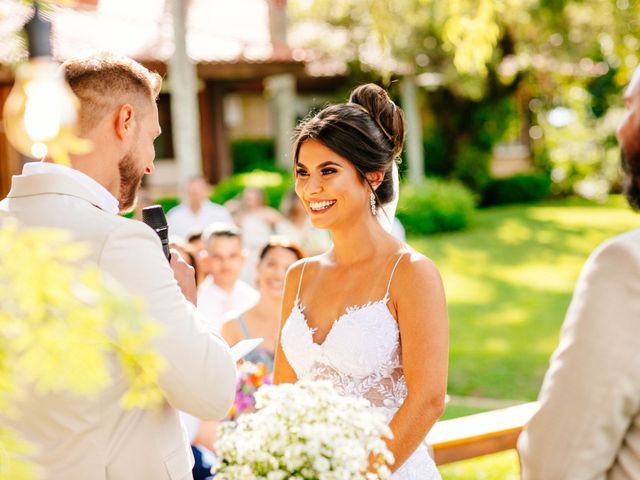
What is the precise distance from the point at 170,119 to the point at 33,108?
68.8 ft

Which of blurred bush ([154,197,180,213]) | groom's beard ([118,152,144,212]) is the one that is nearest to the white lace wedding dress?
groom's beard ([118,152,144,212])

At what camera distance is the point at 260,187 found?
622 inches

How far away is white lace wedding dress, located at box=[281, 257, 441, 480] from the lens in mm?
2734

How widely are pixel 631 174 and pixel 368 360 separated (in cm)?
128

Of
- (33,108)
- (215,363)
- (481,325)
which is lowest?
(481,325)

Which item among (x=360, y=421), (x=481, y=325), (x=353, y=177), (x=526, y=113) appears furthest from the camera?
(x=526, y=113)

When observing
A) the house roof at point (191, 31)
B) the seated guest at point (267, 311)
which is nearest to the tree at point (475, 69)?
the house roof at point (191, 31)

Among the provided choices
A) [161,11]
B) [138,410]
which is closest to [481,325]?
[138,410]

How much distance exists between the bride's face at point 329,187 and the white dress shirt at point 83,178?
905 millimetres

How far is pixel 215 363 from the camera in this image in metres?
1.98

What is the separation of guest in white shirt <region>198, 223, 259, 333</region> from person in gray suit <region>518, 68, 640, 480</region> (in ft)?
12.8

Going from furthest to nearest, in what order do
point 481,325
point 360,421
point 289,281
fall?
point 481,325, point 289,281, point 360,421

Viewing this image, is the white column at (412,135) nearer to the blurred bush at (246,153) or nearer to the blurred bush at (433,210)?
the blurred bush at (433,210)

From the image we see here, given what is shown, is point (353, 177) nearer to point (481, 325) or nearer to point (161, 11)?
point (481, 325)
